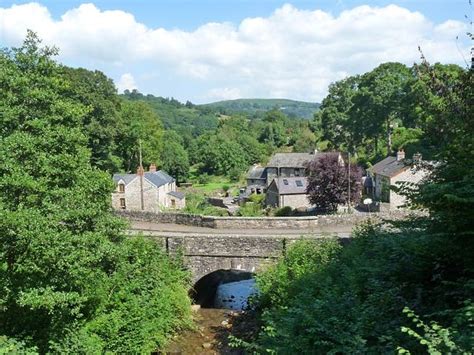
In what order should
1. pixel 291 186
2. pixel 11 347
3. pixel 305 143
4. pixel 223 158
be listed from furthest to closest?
pixel 223 158
pixel 305 143
pixel 291 186
pixel 11 347

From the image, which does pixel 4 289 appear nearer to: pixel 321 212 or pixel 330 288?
pixel 330 288

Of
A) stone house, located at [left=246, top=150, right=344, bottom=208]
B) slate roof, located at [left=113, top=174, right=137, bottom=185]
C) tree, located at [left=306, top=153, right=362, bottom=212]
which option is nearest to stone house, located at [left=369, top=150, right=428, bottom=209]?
tree, located at [left=306, top=153, right=362, bottom=212]

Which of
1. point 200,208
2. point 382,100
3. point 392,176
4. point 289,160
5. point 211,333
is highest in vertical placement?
point 382,100

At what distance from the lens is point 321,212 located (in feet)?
115

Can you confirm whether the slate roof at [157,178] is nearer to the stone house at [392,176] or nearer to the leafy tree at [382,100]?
the stone house at [392,176]

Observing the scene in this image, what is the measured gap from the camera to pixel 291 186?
142 feet

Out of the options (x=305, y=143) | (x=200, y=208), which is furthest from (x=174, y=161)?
(x=200, y=208)

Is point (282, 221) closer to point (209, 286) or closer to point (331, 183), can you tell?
point (209, 286)

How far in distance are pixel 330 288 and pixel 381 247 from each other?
55.9 inches

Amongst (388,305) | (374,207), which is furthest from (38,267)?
(374,207)

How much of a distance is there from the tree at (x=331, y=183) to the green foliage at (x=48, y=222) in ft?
76.6

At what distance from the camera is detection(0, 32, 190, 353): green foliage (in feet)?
32.4

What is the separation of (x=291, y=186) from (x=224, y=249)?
87.6ft

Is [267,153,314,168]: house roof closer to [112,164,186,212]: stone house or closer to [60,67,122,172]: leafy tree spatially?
[112,164,186,212]: stone house
